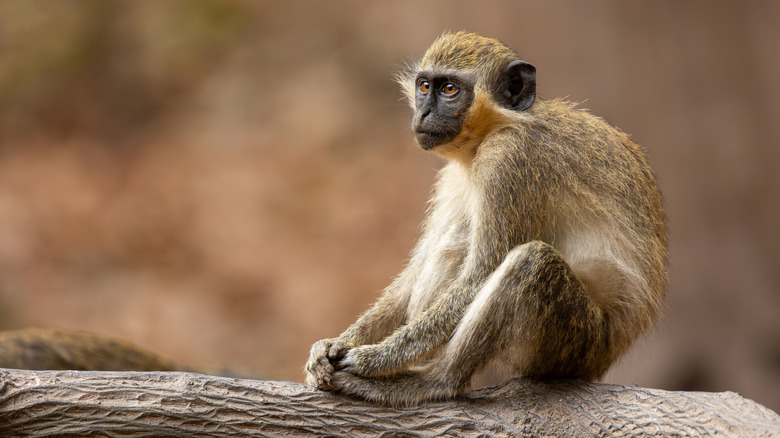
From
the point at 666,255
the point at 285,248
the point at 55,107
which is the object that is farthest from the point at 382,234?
the point at 666,255

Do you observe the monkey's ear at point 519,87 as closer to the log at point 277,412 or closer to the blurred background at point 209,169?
the log at point 277,412

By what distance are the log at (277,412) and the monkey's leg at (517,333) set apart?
119mm

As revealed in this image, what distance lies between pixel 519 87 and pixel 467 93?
14.8 inches

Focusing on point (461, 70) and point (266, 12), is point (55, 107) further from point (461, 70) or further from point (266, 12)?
point (461, 70)

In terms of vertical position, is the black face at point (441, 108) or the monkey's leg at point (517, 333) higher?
the black face at point (441, 108)

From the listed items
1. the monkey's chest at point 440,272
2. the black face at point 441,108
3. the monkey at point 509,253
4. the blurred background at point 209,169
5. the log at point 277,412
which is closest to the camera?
the log at point 277,412

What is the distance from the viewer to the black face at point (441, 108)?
16.2 ft

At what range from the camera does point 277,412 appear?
430 centimetres

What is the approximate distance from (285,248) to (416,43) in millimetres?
3940

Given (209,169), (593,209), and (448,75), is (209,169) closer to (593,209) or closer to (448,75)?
(448,75)

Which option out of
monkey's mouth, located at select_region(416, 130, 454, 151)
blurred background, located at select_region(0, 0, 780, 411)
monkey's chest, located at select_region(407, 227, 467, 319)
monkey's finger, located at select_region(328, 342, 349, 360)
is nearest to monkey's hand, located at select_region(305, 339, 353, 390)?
monkey's finger, located at select_region(328, 342, 349, 360)

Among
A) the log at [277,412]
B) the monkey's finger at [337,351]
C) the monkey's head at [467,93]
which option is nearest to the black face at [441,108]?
the monkey's head at [467,93]

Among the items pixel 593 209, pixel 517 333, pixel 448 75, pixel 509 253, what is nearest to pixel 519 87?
pixel 448 75

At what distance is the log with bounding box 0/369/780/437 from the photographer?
421 cm
